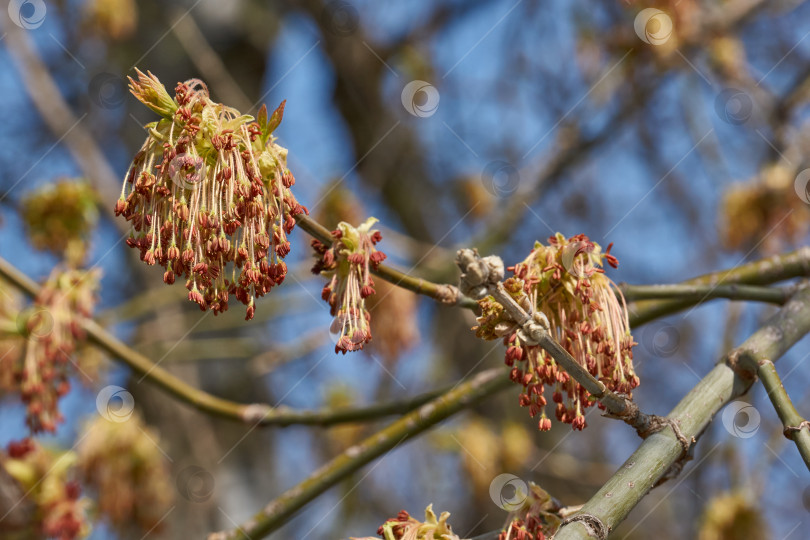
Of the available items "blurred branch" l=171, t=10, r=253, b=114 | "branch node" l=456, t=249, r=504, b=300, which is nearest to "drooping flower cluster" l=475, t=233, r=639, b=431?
"branch node" l=456, t=249, r=504, b=300

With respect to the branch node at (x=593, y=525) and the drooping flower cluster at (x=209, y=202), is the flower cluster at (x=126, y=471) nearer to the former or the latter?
the drooping flower cluster at (x=209, y=202)

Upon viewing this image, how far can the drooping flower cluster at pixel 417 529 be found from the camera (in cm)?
147

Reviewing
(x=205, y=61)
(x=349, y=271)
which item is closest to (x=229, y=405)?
(x=349, y=271)

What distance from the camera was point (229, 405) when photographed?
2.43m

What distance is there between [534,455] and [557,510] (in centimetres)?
400

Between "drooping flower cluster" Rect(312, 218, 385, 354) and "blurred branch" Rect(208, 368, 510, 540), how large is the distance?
0.55m

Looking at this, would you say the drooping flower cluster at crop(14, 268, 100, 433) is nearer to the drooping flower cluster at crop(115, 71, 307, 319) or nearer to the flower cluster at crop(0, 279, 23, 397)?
the flower cluster at crop(0, 279, 23, 397)

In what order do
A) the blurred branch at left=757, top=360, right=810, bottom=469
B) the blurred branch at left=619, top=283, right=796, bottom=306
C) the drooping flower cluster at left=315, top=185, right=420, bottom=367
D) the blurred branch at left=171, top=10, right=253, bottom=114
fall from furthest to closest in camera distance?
the blurred branch at left=171, top=10, right=253, bottom=114, the drooping flower cluster at left=315, top=185, right=420, bottom=367, the blurred branch at left=619, top=283, right=796, bottom=306, the blurred branch at left=757, top=360, right=810, bottom=469

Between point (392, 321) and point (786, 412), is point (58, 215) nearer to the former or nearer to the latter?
point (392, 321)

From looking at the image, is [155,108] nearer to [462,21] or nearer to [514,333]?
[514,333]

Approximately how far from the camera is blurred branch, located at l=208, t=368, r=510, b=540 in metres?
1.95

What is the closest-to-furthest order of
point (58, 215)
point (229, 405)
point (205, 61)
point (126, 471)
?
point (229, 405) < point (58, 215) < point (126, 471) < point (205, 61)

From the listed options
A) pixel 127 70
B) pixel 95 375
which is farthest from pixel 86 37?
pixel 95 375

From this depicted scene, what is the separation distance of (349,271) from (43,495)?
1.81 meters
